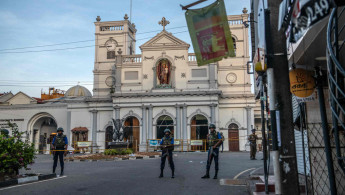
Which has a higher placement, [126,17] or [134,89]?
[126,17]

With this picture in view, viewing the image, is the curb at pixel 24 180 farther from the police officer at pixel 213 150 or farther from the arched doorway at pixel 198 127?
the arched doorway at pixel 198 127

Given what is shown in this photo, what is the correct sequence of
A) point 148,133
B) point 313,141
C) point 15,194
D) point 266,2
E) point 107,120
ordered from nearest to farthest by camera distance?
1. point 266,2
2. point 313,141
3. point 15,194
4. point 148,133
5. point 107,120

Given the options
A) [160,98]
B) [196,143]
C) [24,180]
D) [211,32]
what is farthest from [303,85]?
[160,98]

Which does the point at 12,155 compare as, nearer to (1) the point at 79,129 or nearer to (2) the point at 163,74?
(2) the point at 163,74

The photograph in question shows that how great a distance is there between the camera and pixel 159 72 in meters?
34.7

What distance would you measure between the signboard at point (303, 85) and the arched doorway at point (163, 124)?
28.1 metres

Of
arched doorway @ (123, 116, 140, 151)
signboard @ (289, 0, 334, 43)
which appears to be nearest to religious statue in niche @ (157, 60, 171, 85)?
arched doorway @ (123, 116, 140, 151)

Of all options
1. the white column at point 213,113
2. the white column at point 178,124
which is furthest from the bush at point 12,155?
the white column at point 213,113

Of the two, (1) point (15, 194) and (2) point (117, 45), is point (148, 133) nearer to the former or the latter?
(2) point (117, 45)

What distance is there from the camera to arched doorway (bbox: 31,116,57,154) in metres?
39.1

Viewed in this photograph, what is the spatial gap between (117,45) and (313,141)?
112ft

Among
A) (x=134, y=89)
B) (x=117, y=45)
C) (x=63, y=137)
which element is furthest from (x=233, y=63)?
(x=63, y=137)

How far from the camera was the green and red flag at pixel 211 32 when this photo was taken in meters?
6.15

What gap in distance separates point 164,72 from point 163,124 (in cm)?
574
